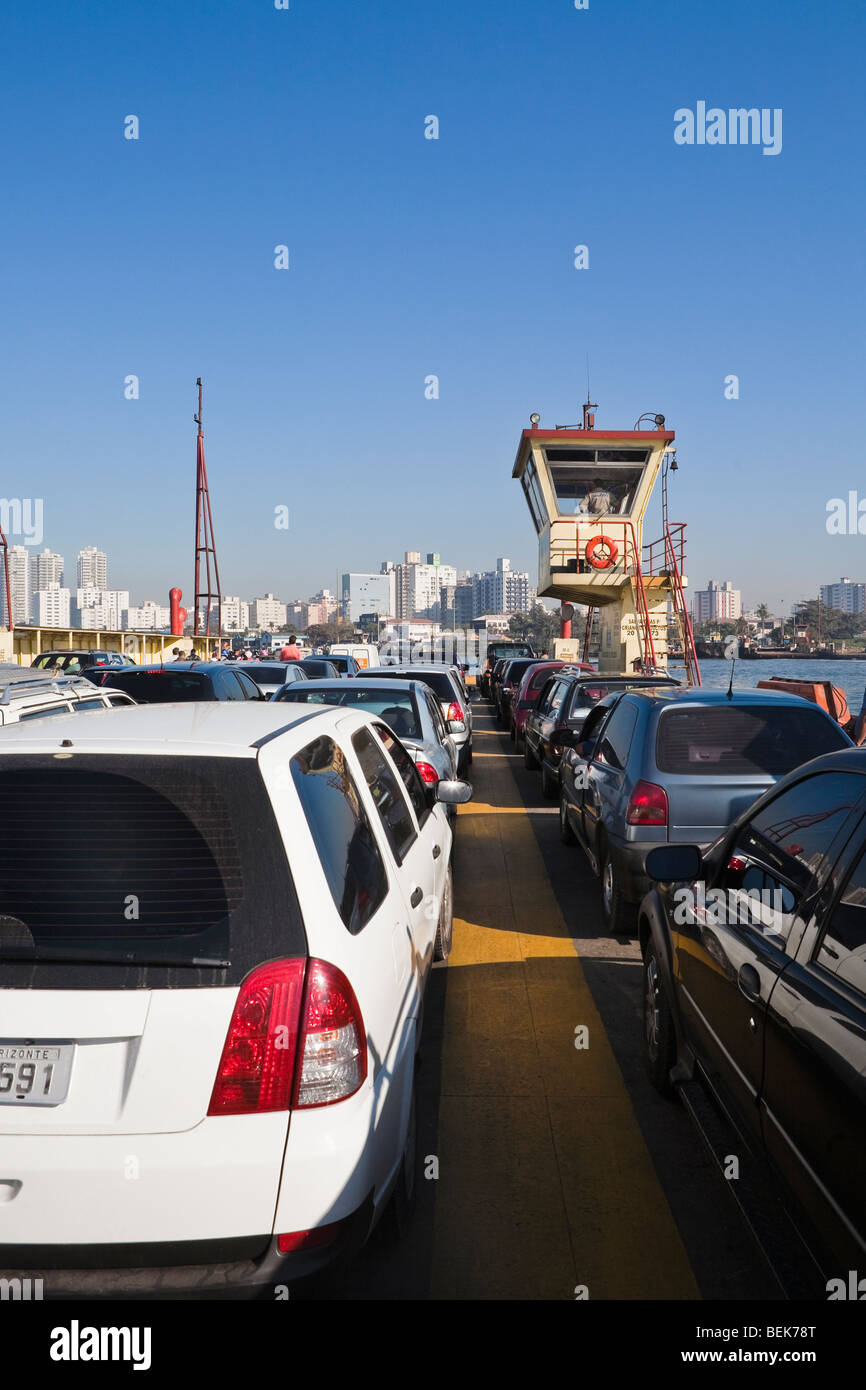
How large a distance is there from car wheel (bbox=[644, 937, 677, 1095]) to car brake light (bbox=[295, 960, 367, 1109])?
204 centimetres

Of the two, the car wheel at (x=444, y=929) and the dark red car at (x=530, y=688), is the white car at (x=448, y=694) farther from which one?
the car wheel at (x=444, y=929)

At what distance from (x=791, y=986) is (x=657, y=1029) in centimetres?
187

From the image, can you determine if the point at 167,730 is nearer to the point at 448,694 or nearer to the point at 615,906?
the point at 615,906

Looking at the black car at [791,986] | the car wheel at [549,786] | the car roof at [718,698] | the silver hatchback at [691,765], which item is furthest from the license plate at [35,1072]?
the car wheel at [549,786]

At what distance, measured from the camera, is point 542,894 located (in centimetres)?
815

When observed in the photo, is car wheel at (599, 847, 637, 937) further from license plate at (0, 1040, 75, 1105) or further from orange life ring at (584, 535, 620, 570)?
orange life ring at (584, 535, 620, 570)

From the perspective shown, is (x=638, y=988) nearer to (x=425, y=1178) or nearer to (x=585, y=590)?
(x=425, y=1178)

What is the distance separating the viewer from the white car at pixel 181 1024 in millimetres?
2369

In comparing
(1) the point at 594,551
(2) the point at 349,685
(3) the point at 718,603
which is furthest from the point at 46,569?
(2) the point at 349,685

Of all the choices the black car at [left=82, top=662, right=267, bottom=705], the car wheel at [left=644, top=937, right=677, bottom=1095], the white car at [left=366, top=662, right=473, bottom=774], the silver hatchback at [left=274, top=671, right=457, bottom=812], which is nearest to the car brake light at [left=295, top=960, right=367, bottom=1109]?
the car wheel at [left=644, top=937, right=677, bottom=1095]

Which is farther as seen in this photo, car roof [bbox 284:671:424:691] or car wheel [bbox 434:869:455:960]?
car roof [bbox 284:671:424:691]

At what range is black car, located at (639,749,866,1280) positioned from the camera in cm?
229

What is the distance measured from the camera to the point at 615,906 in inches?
264

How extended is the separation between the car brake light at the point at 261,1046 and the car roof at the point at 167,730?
0.62 meters
